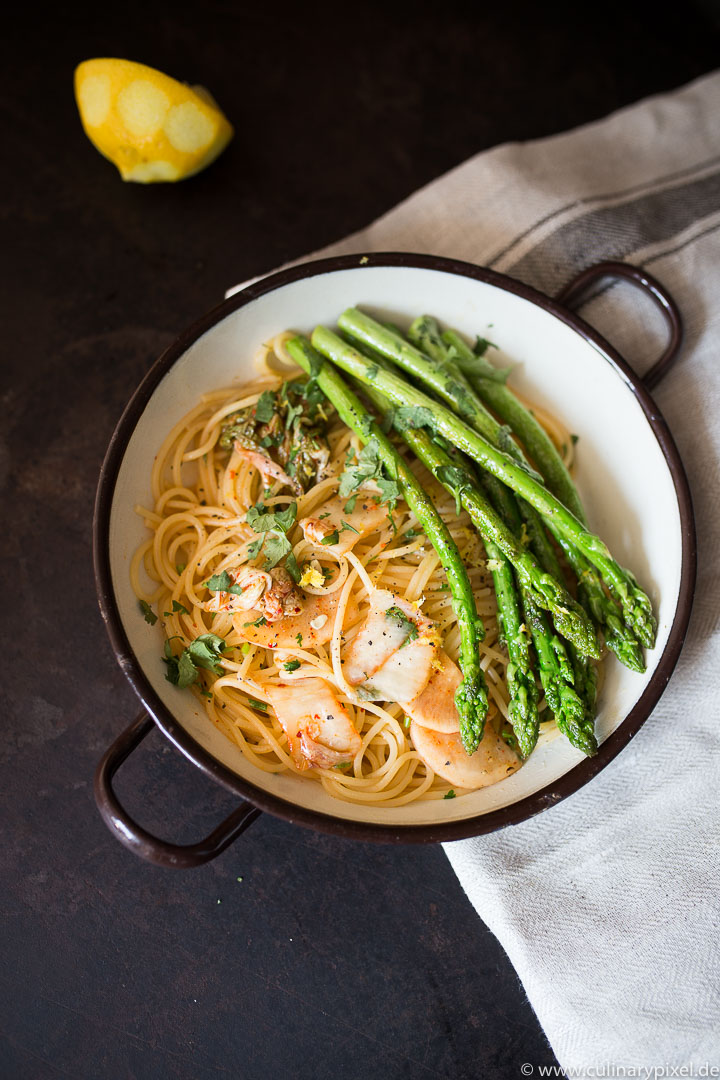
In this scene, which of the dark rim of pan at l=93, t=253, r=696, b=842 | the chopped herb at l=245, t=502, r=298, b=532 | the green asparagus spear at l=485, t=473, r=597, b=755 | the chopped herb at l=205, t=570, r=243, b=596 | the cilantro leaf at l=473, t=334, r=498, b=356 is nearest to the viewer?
the dark rim of pan at l=93, t=253, r=696, b=842

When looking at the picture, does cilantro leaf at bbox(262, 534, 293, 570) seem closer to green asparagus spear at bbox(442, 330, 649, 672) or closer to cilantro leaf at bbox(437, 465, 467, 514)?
cilantro leaf at bbox(437, 465, 467, 514)

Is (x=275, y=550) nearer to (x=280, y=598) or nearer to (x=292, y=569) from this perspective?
(x=292, y=569)

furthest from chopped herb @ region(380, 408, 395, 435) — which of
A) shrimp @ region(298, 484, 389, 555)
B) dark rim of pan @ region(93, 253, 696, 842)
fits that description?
dark rim of pan @ region(93, 253, 696, 842)

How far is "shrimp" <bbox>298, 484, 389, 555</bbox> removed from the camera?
9.87 feet

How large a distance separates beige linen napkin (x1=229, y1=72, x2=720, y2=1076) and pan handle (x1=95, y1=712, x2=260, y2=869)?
0.92m

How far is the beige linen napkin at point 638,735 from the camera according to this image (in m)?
2.98

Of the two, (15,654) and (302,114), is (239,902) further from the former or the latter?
(302,114)

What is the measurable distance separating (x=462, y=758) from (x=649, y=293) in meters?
2.09

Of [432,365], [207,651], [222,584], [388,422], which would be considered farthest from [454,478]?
[207,651]

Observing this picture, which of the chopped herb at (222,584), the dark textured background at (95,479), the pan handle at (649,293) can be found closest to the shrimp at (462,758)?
the dark textured background at (95,479)

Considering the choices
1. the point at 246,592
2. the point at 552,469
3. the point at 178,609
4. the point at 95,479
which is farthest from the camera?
the point at 95,479

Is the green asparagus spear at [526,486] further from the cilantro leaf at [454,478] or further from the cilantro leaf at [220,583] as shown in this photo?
the cilantro leaf at [220,583]

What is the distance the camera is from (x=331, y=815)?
8.88 feet

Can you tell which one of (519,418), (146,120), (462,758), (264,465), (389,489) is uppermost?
(146,120)
